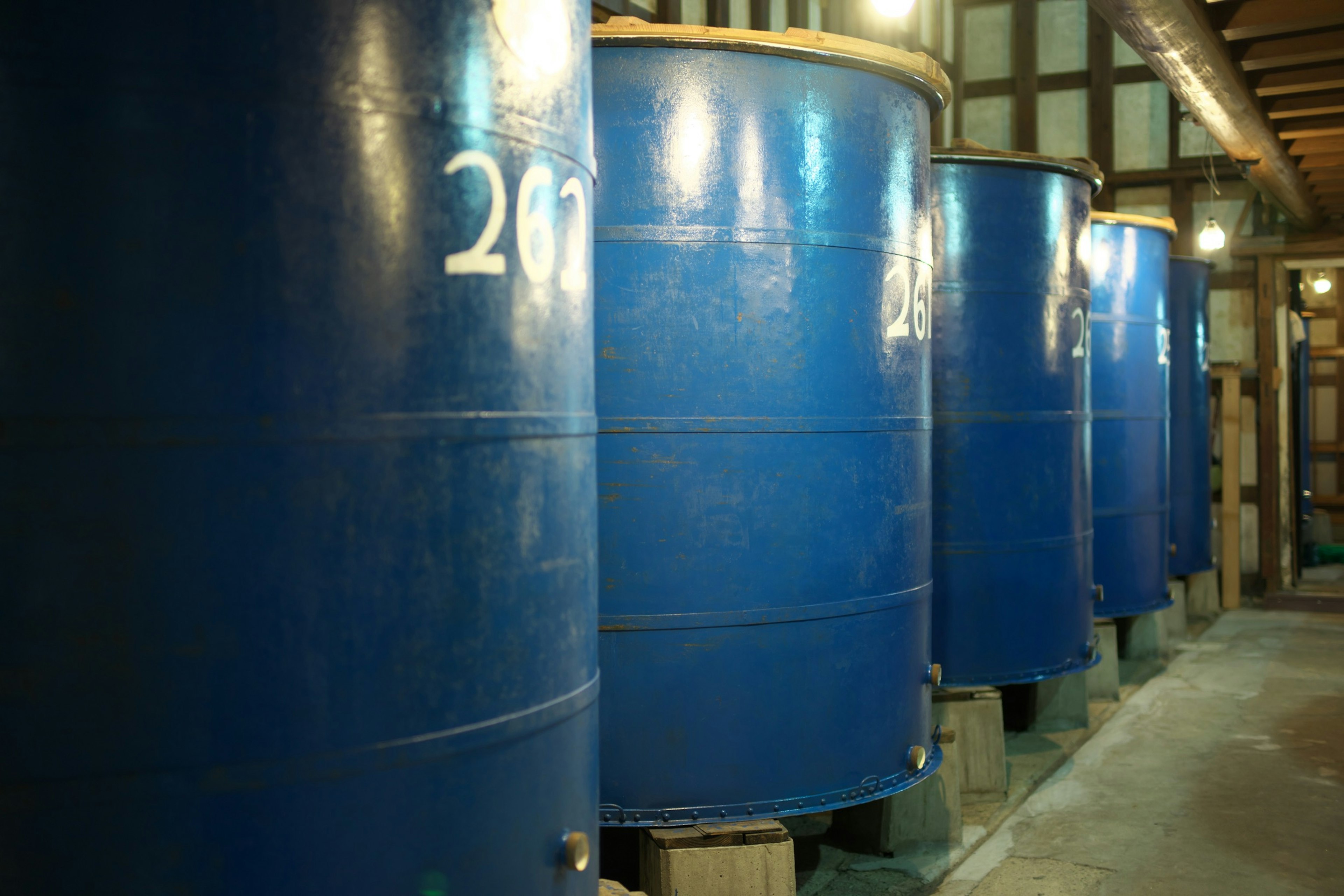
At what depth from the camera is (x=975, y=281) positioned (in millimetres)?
6094

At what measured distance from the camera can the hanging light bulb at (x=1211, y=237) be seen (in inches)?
423

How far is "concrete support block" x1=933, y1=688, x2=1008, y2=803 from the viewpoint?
5902 mm

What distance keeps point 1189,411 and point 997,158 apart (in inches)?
227

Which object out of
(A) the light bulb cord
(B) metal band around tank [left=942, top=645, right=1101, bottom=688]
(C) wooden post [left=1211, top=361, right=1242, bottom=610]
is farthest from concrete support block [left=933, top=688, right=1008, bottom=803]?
(A) the light bulb cord

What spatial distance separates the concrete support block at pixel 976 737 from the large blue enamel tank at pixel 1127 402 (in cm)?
278

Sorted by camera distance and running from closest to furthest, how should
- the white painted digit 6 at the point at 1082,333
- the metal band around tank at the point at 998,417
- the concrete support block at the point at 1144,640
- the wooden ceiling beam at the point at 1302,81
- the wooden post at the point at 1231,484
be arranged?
the metal band around tank at the point at 998,417, the white painted digit 6 at the point at 1082,333, the wooden ceiling beam at the point at 1302,81, the concrete support block at the point at 1144,640, the wooden post at the point at 1231,484

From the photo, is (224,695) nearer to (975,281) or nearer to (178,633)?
(178,633)

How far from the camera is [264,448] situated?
6.61 feet

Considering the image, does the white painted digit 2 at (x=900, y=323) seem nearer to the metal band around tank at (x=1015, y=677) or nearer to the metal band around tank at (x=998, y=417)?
the metal band around tank at (x=998, y=417)

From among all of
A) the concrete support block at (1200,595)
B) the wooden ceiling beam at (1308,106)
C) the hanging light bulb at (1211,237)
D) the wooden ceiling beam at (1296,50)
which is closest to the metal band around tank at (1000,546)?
the wooden ceiling beam at (1296,50)

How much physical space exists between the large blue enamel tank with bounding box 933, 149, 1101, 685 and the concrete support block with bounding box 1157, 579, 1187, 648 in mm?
4285

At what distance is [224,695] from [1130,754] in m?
6.12

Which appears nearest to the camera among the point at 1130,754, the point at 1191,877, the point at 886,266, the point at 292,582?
the point at 292,582

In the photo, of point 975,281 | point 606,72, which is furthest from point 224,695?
point 975,281
